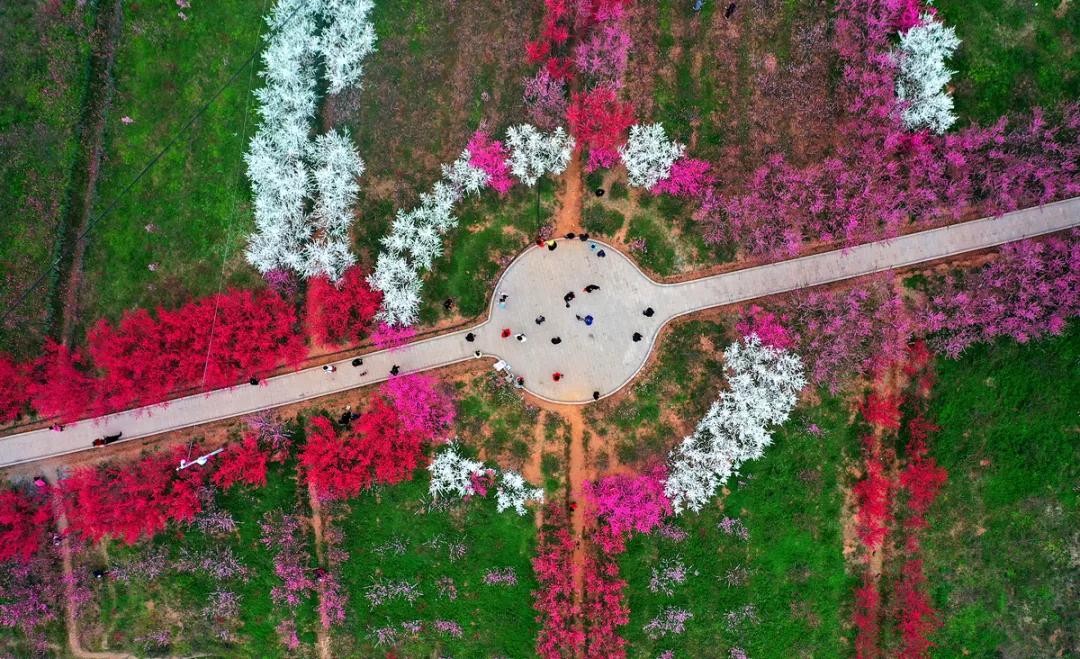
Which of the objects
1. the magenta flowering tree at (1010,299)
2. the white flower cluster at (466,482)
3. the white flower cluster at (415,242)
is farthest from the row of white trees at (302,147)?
the magenta flowering tree at (1010,299)

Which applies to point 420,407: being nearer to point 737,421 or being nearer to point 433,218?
point 433,218

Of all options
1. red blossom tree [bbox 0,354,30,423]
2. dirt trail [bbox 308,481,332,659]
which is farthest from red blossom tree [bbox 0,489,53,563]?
dirt trail [bbox 308,481,332,659]

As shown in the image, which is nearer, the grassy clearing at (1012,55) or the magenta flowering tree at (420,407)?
the magenta flowering tree at (420,407)

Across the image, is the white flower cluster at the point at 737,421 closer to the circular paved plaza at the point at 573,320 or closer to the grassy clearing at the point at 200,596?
the circular paved plaza at the point at 573,320

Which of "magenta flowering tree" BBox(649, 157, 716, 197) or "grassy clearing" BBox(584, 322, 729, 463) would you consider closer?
"magenta flowering tree" BBox(649, 157, 716, 197)

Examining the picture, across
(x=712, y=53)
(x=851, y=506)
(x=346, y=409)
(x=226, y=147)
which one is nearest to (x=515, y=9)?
(x=712, y=53)

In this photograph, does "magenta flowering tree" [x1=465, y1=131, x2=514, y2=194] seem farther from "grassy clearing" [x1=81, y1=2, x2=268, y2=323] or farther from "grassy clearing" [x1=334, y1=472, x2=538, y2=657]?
"grassy clearing" [x1=334, y1=472, x2=538, y2=657]
